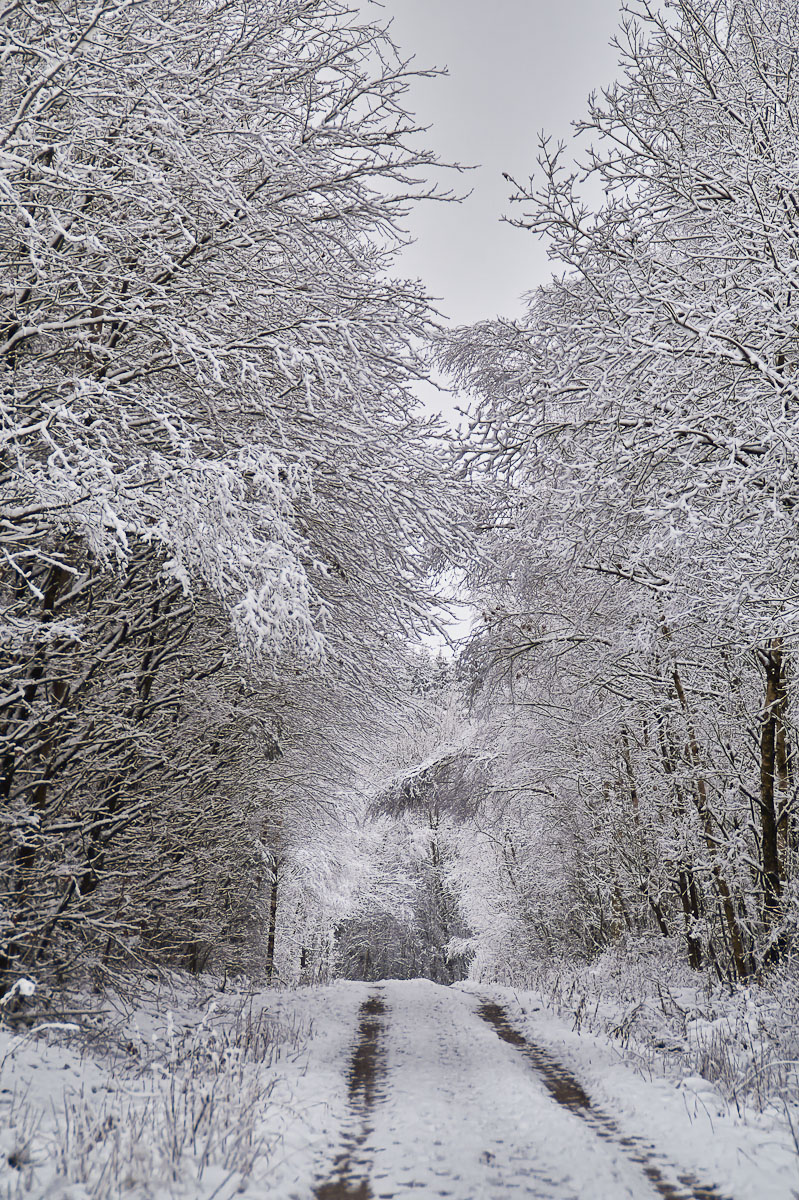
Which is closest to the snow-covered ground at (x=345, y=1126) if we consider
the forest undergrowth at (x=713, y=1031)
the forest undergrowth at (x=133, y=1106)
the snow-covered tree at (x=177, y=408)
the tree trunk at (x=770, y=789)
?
the forest undergrowth at (x=133, y=1106)

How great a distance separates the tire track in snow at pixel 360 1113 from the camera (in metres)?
3.37

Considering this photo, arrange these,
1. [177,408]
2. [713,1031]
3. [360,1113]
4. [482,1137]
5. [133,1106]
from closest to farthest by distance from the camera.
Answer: [482,1137], [133,1106], [360,1113], [177,408], [713,1031]

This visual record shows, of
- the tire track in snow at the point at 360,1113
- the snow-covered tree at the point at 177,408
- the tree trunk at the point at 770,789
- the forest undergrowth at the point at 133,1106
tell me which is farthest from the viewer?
the tree trunk at the point at 770,789

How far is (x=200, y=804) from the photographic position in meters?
8.30

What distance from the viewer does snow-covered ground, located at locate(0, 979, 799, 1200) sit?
3.21 metres

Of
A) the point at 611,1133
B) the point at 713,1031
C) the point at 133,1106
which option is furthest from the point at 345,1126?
the point at 713,1031

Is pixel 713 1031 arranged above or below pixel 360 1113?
above

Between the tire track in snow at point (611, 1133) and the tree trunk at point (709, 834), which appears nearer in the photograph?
the tire track in snow at point (611, 1133)

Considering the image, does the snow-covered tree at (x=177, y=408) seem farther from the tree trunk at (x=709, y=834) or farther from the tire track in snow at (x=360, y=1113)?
the tree trunk at (x=709, y=834)

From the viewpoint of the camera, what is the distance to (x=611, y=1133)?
410cm

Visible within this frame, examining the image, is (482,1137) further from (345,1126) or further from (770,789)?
(770,789)

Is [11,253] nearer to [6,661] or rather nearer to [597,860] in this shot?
[6,661]

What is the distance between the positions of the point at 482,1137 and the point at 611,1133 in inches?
29.4

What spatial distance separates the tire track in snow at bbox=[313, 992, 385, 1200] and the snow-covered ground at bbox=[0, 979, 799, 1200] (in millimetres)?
17
